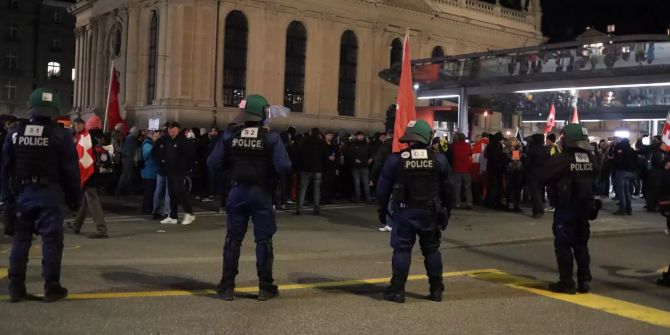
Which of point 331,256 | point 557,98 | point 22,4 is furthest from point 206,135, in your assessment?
point 22,4

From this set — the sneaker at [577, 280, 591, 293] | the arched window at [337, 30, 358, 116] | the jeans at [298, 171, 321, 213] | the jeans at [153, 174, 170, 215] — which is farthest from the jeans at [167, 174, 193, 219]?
the arched window at [337, 30, 358, 116]

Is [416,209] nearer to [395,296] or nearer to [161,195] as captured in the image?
[395,296]

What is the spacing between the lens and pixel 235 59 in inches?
1535

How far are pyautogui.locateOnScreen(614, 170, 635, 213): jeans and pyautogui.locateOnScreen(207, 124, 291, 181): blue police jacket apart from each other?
11.7 meters

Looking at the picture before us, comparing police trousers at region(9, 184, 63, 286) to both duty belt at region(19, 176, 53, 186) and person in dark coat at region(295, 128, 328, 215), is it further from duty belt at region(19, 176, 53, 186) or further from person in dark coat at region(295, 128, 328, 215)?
person in dark coat at region(295, 128, 328, 215)

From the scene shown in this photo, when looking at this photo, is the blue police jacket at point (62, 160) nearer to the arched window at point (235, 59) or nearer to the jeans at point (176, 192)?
the jeans at point (176, 192)

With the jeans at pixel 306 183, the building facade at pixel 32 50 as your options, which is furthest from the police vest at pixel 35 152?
the building facade at pixel 32 50

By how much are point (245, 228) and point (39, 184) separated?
191cm

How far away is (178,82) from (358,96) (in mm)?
12720

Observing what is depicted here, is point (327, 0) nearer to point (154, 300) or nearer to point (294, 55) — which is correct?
point (294, 55)

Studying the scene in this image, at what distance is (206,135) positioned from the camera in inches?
658

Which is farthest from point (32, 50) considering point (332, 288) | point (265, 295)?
point (265, 295)

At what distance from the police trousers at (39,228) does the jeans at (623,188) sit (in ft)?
43.8

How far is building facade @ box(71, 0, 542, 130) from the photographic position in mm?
36906
